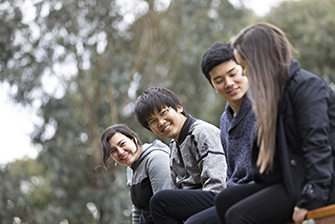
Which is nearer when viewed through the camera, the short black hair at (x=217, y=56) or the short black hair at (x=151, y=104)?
the short black hair at (x=217, y=56)

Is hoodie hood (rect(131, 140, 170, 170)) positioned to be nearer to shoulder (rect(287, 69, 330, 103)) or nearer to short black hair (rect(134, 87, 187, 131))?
short black hair (rect(134, 87, 187, 131))

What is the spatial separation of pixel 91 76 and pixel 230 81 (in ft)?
25.8

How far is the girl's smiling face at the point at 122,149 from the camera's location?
3318 millimetres

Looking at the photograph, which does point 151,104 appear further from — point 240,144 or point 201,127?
point 240,144

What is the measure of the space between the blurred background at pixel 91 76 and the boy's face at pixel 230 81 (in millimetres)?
6984

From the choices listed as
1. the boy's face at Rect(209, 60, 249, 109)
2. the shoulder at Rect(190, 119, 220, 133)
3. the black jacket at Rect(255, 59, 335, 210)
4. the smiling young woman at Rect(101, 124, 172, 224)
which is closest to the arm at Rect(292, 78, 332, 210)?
the black jacket at Rect(255, 59, 335, 210)

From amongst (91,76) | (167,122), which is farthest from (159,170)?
(91,76)

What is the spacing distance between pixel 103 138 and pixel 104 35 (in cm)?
674

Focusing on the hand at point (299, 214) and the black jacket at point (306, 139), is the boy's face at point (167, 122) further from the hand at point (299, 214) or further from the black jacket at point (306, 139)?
the hand at point (299, 214)

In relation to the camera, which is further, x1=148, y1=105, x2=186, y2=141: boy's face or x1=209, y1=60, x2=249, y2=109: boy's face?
x1=148, y1=105, x2=186, y2=141: boy's face

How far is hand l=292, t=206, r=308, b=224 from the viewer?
1744 mm

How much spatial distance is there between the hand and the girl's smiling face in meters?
1.70

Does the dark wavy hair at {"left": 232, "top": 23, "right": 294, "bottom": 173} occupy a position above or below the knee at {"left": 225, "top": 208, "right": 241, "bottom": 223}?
above

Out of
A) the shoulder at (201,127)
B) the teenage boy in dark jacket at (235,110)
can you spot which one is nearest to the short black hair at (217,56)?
the teenage boy in dark jacket at (235,110)
